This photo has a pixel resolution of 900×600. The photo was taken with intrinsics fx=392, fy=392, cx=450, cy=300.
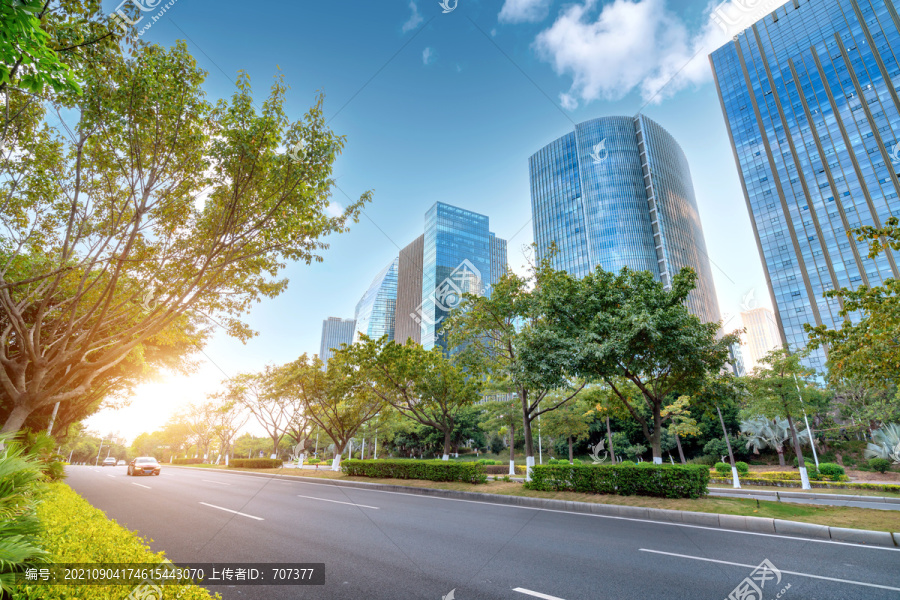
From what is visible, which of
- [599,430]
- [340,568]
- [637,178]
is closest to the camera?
[340,568]

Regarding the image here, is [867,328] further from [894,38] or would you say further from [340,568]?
[894,38]

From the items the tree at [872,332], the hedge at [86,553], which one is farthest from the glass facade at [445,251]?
the hedge at [86,553]

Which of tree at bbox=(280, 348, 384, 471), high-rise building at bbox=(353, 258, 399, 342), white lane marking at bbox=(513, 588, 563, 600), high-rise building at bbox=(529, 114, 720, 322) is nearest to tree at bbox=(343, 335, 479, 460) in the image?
tree at bbox=(280, 348, 384, 471)

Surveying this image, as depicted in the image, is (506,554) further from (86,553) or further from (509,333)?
(509,333)

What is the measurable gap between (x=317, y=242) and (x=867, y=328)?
1517 centimetres

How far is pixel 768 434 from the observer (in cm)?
3512

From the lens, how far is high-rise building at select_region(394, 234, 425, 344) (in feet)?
328

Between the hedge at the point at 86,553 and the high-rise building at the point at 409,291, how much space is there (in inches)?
3532

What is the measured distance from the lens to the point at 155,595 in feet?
8.36

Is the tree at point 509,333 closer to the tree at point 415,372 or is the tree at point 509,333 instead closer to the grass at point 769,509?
the tree at point 415,372

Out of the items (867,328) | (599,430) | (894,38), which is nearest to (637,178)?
(894,38)

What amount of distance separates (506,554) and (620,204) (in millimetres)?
96126

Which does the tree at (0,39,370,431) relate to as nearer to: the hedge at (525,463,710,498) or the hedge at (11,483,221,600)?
the hedge at (11,483,221,600)

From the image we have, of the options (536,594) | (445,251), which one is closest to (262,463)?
(536,594)
